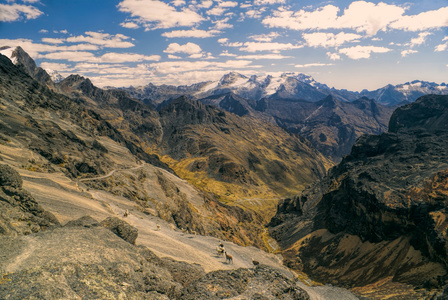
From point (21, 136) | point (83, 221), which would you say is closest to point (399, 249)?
point (83, 221)

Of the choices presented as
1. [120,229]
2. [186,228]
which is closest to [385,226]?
[186,228]

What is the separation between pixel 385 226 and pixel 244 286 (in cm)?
8318

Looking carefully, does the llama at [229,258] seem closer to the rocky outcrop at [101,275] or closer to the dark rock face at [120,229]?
the rocky outcrop at [101,275]

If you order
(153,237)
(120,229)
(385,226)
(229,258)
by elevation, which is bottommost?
(385,226)

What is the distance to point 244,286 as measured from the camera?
25672mm

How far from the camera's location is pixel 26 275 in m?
15.8

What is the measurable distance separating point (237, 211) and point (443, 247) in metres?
96.9

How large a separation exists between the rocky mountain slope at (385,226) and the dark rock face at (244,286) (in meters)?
42.3

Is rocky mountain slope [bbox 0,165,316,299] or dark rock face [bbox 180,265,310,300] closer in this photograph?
rocky mountain slope [bbox 0,165,316,299]

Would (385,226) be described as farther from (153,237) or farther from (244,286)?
(244,286)

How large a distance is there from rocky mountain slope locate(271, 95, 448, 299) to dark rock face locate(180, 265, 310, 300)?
1667 inches

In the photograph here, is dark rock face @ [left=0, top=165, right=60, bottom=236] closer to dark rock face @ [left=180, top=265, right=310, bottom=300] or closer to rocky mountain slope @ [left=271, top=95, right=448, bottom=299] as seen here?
dark rock face @ [left=180, top=265, right=310, bottom=300]

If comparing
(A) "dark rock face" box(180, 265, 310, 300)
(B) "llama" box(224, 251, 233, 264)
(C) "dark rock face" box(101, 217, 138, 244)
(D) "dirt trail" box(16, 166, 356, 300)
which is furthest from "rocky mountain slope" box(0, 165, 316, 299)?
(B) "llama" box(224, 251, 233, 264)

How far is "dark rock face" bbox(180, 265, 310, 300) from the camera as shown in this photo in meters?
22.7
